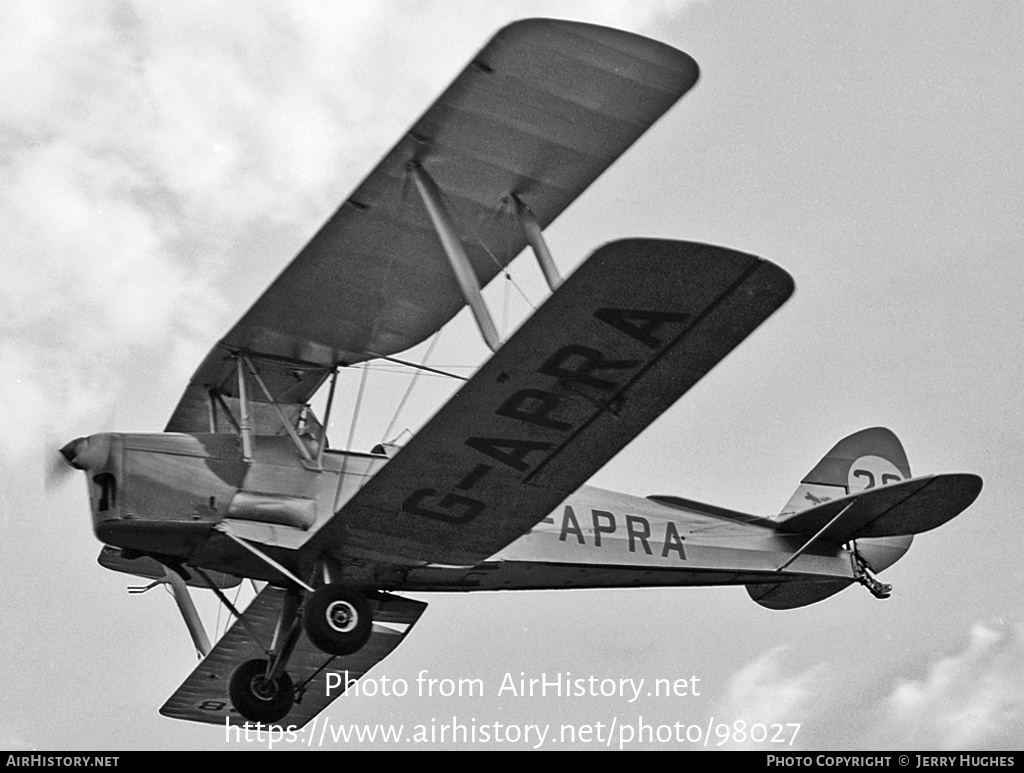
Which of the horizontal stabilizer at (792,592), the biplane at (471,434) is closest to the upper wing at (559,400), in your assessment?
the biplane at (471,434)

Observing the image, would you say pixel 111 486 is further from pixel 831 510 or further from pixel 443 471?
pixel 831 510

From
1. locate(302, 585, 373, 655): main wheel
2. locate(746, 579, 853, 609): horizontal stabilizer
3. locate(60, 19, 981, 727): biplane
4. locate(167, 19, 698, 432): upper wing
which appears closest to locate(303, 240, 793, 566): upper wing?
locate(60, 19, 981, 727): biplane

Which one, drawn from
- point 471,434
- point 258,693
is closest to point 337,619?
point 258,693

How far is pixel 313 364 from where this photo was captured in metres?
10.9

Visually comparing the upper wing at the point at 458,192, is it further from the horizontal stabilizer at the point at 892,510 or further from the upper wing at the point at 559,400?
the horizontal stabilizer at the point at 892,510

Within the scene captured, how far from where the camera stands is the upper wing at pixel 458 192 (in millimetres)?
8773

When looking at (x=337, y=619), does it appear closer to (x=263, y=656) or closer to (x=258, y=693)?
(x=258, y=693)

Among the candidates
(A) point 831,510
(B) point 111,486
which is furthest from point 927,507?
(B) point 111,486

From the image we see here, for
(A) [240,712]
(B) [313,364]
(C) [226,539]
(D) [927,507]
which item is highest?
(B) [313,364]

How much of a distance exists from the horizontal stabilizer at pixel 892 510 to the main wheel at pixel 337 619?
12.2ft

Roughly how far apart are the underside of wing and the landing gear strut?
11.6 ft

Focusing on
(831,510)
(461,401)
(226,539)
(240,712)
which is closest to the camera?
(461,401)

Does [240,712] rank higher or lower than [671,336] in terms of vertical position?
lower

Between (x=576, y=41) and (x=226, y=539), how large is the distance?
151 inches
